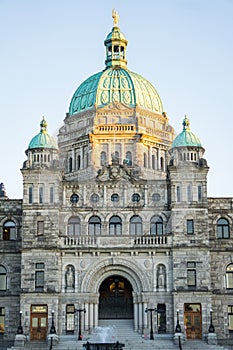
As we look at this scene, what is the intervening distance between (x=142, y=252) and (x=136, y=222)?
3.31 meters

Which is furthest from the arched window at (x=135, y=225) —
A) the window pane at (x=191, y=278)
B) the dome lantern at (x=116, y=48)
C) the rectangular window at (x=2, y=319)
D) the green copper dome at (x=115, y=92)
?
the dome lantern at (x=116, y=48)

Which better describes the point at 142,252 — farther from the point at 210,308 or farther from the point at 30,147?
the point at 30,147

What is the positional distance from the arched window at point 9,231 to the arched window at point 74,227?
5229 millimetres

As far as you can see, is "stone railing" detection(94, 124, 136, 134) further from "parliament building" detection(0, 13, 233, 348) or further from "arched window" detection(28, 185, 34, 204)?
"arched window" detection(28, 185, 34, 204)

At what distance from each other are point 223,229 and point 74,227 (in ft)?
43.3

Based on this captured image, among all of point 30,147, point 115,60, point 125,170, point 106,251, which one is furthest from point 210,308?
point 115,60

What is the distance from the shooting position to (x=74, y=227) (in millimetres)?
66562

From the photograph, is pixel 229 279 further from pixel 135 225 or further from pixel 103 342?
pixel 103 342

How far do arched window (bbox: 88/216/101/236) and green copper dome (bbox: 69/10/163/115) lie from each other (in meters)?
16.0

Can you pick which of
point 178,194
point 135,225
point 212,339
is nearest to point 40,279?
point 135,225

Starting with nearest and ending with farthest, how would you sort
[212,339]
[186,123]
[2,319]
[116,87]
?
[212,339], [2,319], [186,123], [116,87]

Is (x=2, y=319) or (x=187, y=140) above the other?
(x=187, y=140)

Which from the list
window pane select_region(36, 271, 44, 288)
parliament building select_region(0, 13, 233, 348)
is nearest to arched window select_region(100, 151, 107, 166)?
parliament building select_region(0, 13, 233, 348)

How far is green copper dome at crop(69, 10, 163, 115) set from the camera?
7919 cm
